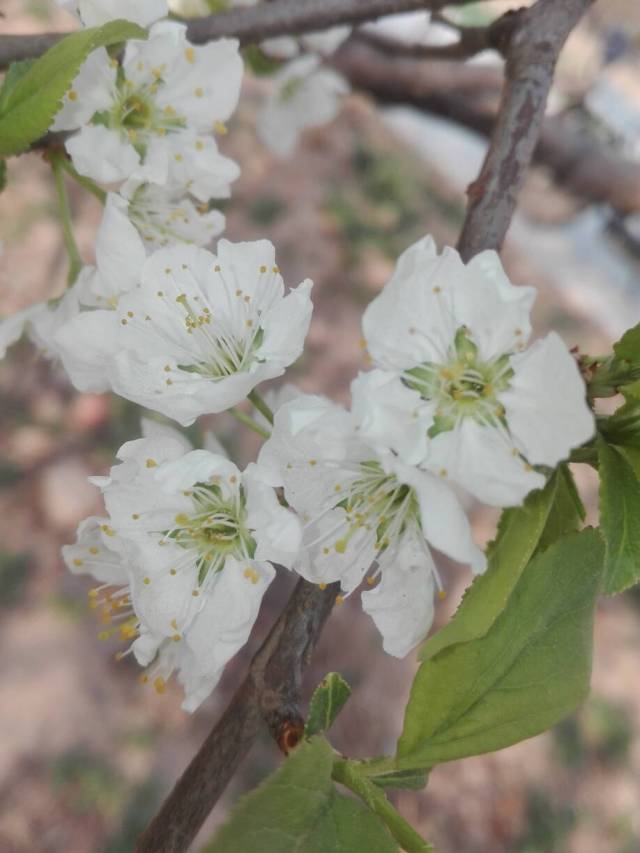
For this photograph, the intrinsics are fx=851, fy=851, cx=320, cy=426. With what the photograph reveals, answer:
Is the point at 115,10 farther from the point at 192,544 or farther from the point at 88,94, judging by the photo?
the point at 192,544

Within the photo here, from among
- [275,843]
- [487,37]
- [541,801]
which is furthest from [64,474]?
[275,843]

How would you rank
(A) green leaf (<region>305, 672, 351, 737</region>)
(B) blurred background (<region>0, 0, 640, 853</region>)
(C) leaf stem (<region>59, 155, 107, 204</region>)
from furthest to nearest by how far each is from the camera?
(B) blurred background (<region>0, 0, 640, 853</region>) → (C) leaf stem (<region>59, 155, 107, 204</region>) → (A) green leaf (<region>305, 672, 351, 737</region>)

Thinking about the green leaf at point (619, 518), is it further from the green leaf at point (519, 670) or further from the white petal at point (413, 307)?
the white petal at point (413, 307)

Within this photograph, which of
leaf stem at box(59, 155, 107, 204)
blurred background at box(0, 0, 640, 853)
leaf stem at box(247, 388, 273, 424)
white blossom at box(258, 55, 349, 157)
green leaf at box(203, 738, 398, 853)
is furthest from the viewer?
blurred background at box(0, 0, 640, 853)

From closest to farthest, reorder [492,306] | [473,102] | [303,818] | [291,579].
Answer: [303,818]
[492,306]
[473,102]
[291,579]

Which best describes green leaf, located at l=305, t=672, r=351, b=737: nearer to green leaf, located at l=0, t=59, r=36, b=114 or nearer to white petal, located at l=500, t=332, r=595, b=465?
white petal, located at l=500, t=332, r=595, b=465

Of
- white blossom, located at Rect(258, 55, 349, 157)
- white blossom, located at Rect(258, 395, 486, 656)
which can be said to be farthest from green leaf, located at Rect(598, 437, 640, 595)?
white blossom, located at Rect(258, 55, 349, 157)

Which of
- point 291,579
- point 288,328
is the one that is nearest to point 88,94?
point 288,328

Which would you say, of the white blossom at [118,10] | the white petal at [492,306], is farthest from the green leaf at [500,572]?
the white blossom at [118,10]
